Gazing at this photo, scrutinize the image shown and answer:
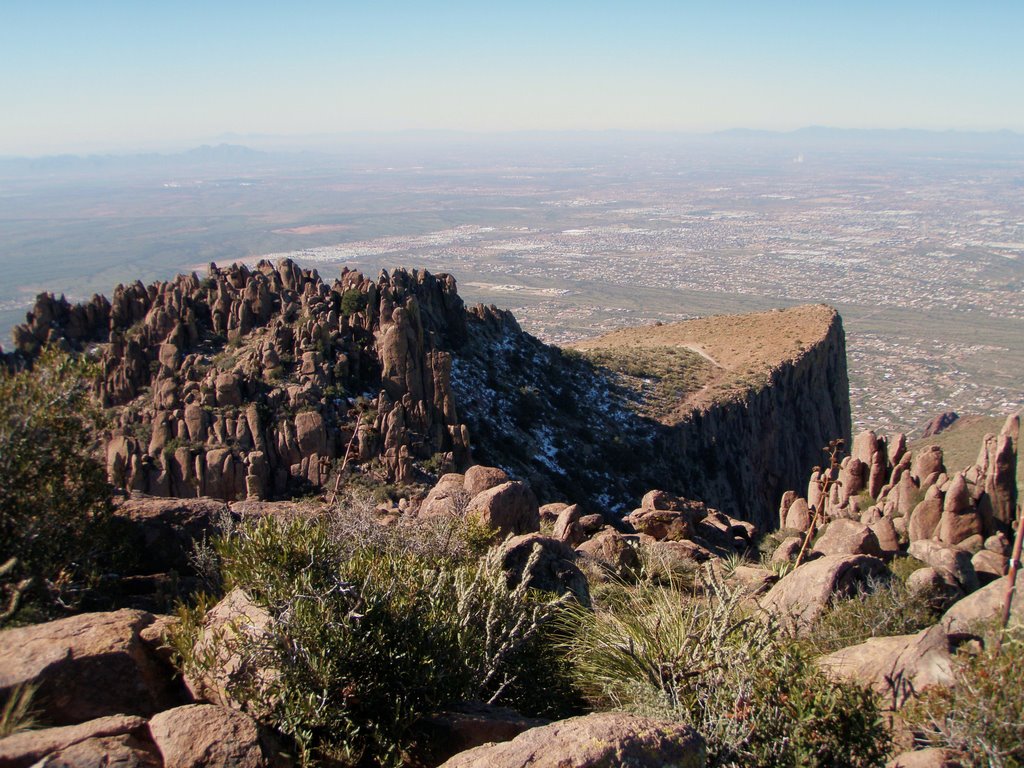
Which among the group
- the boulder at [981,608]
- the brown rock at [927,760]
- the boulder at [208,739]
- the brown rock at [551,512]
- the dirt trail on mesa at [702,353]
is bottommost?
the brown rock at [551,512]

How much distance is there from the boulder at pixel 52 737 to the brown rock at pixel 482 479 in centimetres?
1237

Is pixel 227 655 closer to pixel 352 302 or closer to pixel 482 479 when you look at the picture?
pixel 482 479

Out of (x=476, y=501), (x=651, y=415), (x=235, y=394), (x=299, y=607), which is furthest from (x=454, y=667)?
(x=651, y=415)

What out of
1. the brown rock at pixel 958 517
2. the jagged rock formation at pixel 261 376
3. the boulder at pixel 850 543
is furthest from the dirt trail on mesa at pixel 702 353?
the boulder at pixel 850 543

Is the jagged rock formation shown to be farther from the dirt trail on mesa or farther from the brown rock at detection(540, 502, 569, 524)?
the dirt trail on mesa

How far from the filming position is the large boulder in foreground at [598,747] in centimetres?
537

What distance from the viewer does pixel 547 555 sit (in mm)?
11742

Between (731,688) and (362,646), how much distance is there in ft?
12.0

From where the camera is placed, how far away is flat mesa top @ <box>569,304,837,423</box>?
41625 millimetres

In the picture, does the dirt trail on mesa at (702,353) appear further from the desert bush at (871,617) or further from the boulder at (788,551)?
the desert bush at (871,617)

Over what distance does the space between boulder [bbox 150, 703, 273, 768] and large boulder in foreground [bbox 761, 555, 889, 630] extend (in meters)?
7.99

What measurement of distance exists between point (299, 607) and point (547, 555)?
5.57m

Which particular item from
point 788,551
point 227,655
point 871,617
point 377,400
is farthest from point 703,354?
point 227,655

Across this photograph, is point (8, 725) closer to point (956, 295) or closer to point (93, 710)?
point (93, 710)
